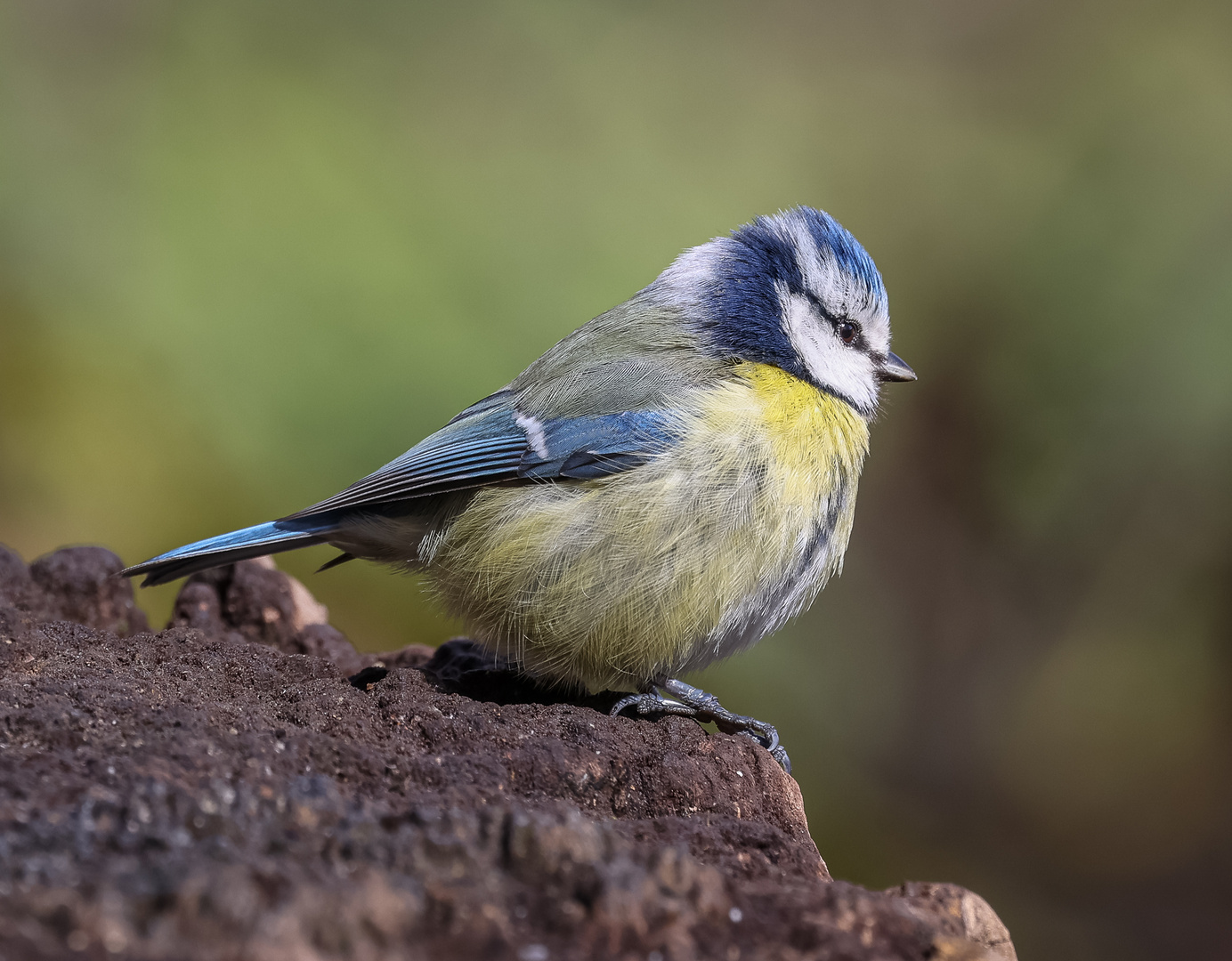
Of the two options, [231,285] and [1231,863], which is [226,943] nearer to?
[231,285]

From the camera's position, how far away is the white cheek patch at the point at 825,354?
2943mm

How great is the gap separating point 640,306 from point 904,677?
2253mm

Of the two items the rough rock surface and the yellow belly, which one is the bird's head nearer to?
the yellow belly

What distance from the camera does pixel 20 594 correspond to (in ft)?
9.30

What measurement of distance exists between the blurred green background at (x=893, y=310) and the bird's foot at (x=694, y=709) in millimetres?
1456

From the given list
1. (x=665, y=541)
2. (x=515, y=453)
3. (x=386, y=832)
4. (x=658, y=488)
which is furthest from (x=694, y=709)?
(x=386, y=832)

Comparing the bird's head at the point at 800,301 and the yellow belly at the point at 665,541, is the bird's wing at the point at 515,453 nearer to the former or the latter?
the yellow belly at the point at 665,541

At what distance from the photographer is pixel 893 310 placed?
4.89m

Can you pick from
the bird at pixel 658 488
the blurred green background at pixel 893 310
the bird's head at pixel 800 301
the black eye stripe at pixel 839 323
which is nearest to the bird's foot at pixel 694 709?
the bird at pixel 658 488

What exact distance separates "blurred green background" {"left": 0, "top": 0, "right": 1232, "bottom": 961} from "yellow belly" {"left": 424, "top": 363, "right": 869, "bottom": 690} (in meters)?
1.24

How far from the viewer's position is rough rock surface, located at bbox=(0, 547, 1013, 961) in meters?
1.09

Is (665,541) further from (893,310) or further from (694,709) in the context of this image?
(893,310)

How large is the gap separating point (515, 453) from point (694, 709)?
0.80 metres

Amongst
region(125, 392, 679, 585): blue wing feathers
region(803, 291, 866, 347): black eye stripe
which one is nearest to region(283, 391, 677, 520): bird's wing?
region(125, 392, 679, 585): blue wing feathers
